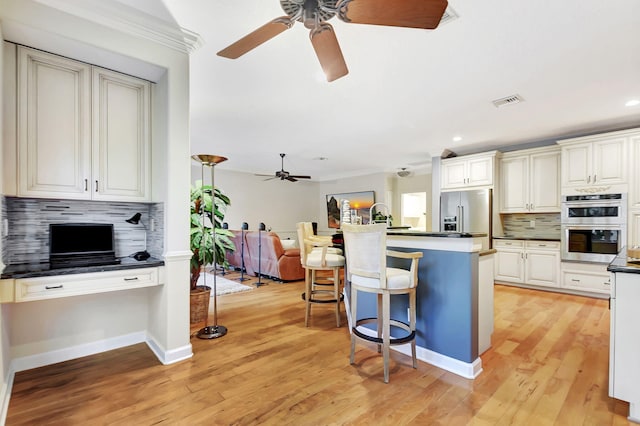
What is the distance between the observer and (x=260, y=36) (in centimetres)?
171

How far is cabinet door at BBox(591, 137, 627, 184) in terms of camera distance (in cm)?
416

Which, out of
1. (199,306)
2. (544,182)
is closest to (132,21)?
(199,306)

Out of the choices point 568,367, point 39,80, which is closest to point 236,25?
point 39,80

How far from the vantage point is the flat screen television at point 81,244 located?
2324mm

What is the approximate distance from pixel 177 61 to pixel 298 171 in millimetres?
6237

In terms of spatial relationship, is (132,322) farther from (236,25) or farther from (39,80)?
(236,25)

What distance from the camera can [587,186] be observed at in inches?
175

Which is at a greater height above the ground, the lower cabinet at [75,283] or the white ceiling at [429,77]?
the white ceiling at [429,77]

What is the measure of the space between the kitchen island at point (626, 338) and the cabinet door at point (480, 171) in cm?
382

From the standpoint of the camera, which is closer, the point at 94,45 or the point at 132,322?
the point at 94,45

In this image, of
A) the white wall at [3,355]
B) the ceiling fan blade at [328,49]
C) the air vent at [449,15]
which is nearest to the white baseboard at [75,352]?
the white wall at [3,355]

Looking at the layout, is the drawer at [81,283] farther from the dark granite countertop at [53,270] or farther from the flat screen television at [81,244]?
the flat screen television at [81,244]

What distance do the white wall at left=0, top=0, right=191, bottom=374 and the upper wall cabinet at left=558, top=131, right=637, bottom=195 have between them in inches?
211

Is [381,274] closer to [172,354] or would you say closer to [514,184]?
[172,354]
